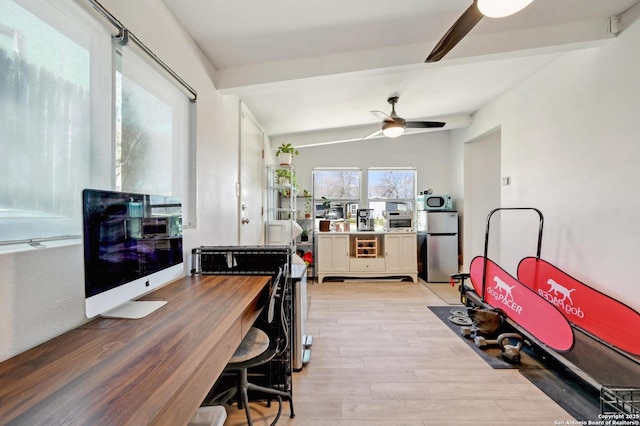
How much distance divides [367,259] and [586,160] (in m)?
3.10

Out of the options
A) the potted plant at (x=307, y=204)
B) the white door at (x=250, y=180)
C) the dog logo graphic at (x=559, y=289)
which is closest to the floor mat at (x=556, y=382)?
the dog logo graphic at (x=559, y=289)

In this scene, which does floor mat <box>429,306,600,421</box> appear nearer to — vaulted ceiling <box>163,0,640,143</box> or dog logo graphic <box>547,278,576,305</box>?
dog logo graphic <box>547,278,576,305</box>

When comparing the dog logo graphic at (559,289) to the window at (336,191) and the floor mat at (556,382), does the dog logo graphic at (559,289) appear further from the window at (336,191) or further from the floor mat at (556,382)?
the window at (336,191)

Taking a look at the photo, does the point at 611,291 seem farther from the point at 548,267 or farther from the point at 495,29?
the point at 495,29

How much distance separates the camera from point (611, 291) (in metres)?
2.21

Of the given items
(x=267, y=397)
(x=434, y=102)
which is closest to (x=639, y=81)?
(x=434, y=102)

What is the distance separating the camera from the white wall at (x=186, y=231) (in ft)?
2.79

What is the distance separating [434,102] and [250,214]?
289 cm

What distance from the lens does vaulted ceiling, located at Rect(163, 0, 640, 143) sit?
178cm

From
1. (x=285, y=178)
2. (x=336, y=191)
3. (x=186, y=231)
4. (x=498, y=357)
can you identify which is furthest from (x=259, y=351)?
(x=336, y=191)

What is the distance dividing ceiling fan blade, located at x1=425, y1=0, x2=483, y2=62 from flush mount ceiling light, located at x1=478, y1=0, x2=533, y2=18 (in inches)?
1.5

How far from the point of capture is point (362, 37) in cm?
208

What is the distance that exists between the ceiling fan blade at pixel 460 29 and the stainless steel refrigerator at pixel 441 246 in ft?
10.9

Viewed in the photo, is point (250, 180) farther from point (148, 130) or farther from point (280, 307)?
point (280, 307)
